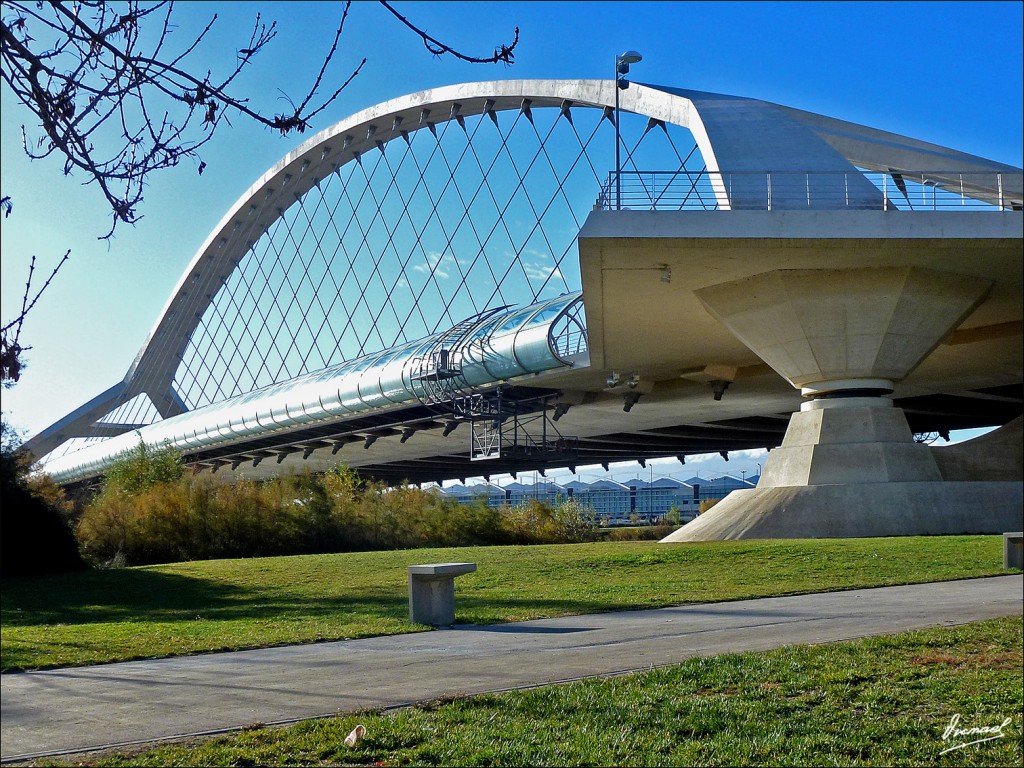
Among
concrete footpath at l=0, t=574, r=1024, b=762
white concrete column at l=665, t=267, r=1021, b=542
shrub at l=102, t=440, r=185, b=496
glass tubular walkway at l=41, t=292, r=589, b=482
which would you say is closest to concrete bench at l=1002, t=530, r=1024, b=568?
concrete footpath at l=0, t=574, r=1024, b=762

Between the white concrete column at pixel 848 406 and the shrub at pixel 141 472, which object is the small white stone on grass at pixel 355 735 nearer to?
the white concrete column at pixel 848 406

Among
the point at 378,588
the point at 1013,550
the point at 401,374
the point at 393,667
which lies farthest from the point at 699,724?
the point at 401,374

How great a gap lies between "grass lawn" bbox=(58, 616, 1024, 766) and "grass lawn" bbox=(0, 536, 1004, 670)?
2510mm

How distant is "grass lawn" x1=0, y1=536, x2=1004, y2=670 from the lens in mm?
11344

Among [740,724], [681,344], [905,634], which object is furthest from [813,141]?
[740,724]

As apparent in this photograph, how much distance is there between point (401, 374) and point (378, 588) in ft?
96.1

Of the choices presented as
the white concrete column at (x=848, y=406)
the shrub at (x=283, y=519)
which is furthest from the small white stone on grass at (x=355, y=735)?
the shrub at (x=283, y=519)

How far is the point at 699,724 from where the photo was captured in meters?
6.70

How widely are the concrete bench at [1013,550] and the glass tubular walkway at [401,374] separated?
22441 millimetres

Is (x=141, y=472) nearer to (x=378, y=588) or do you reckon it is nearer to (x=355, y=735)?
(x=378, y=588)

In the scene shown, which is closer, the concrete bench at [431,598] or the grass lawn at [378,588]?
the grass lawn at [378,588]

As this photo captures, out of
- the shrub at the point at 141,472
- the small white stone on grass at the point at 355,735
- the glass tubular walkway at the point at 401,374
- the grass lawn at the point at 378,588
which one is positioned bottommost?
the grass lawn at the point at 378,588

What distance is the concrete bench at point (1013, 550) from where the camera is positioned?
18.3 meters

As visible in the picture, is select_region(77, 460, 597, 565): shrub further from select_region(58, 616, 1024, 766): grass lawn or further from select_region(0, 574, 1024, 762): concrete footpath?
select_region(58, 616, 1024, 766): grass lawn
